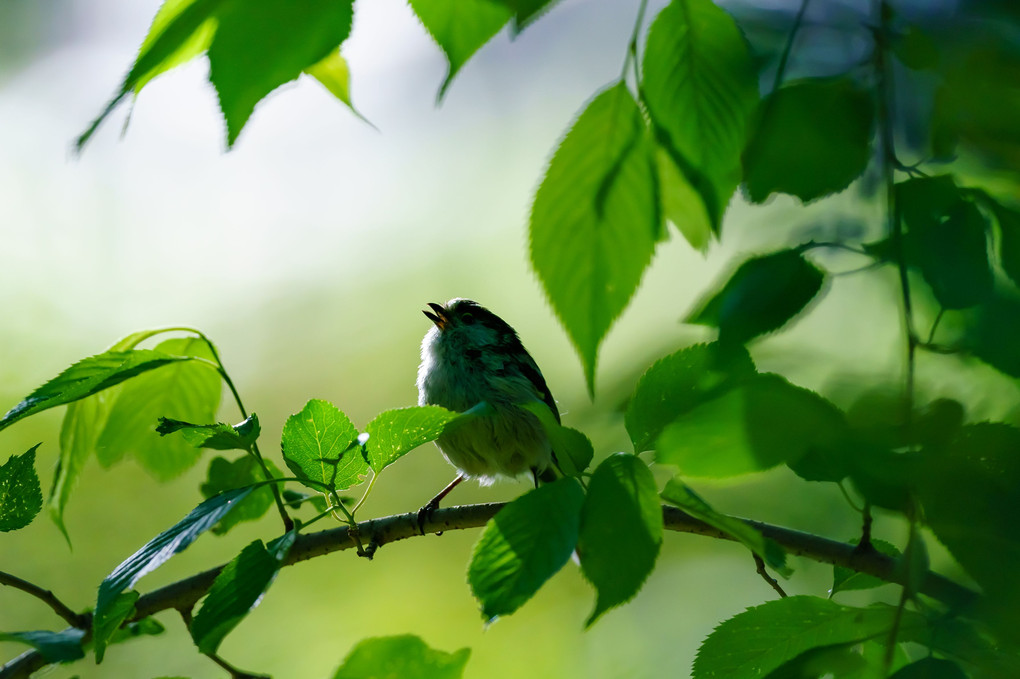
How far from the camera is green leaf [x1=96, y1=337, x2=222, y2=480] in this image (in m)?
1.01

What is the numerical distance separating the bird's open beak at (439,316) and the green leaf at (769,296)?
6.53 ft

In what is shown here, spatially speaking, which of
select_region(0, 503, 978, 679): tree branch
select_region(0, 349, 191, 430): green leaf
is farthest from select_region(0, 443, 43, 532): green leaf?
select_region(0, 503, 978, 679): tree branch

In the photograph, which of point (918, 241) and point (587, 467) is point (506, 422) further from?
point (918, 241)

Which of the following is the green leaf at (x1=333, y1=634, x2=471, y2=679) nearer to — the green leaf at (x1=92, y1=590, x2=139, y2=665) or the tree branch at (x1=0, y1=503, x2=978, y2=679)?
the green leaf at (x1=92, y1=590, x2=139, y2=665)

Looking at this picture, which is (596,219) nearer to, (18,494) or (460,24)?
(460,24)

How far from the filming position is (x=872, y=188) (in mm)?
404

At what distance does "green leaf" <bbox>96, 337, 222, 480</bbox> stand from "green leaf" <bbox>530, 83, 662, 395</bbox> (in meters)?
0.68

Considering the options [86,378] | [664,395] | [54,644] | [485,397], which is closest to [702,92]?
[664,395]

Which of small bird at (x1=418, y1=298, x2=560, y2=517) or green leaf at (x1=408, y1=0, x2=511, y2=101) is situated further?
small bird at (x1=418, y1=298, x2=560, y2=517)

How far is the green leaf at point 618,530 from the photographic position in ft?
1.58

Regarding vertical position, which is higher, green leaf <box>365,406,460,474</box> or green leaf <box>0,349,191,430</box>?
green leaf <box>0,349,191,430</box>

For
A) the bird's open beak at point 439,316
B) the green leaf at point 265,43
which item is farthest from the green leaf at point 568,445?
the bird's open beak at point 439,316

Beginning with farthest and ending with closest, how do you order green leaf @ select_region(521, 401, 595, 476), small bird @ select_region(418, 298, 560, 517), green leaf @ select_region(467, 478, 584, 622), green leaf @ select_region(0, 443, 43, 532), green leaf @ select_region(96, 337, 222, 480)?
1. small bird @ select_region(418, 298, 560, 517)
2. green leaf @ select_region(96, 337, 222, 480)
3. green leaf @ select_region(0, 443, 43, 532)
4. green leaf @ select_region(521, 401, 595, 476)
5. green leaf @ select_region(467, 478, 584, 622)

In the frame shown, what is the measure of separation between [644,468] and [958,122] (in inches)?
11.2
